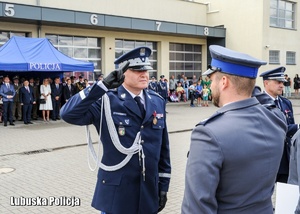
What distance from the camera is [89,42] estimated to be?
2186 centimetres

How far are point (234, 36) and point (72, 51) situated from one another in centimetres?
1245

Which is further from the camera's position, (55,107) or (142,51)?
(55,107)

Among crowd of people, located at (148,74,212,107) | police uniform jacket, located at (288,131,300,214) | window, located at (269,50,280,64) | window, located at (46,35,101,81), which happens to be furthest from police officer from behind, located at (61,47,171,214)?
window, located at (269,50,280,64)

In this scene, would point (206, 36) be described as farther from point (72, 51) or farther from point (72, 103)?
point (72, 103)

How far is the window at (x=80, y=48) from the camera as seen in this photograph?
67.1 ft

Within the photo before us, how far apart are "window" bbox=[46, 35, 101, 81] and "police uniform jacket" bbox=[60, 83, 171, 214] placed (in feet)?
57.6

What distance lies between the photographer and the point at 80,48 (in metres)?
21.4

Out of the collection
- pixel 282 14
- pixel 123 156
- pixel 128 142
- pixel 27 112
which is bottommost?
pixel 27 112

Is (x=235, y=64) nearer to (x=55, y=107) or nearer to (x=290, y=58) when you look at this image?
(x=55, y=107)

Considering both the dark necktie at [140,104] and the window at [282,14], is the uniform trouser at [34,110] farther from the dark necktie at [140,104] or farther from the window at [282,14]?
the window at [282,14]

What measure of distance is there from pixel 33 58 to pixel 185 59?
14742 millimetres

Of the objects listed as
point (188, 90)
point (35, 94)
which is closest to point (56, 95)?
point (35, 94)

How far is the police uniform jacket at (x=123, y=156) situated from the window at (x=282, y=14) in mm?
26996

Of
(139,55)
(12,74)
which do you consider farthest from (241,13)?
(139,55)
